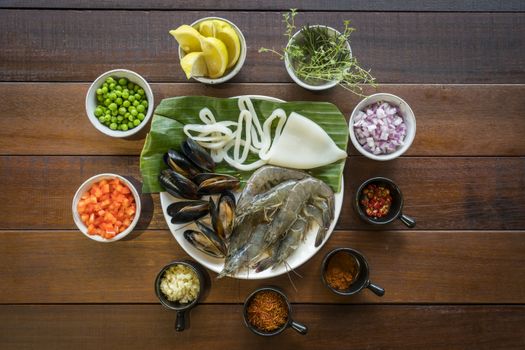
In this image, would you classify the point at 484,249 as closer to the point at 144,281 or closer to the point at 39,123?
the point at 144,281

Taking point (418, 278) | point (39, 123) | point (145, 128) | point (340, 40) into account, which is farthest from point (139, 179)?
point (418, 278)

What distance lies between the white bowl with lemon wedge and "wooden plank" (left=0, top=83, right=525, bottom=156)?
17 centimetres

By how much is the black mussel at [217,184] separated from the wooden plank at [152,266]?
386mm

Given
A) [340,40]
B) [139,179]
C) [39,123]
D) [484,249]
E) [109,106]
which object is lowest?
[484,249]

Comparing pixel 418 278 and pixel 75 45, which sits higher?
pixel 75 45

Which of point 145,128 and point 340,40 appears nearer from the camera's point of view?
A: point 340,40

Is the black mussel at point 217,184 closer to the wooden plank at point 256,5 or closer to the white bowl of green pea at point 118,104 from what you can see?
the white bowl of green pea at point 118,104

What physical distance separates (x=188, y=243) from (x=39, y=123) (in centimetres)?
110

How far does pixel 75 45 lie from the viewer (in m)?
2.50

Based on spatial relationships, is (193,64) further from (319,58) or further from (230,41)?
(319,58)

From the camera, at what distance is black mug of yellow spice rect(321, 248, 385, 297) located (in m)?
2.31

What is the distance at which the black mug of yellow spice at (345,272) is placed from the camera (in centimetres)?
231

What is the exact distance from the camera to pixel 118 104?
2.36m

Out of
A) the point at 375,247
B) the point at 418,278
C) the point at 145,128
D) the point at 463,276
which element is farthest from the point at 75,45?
the point at 463,276
